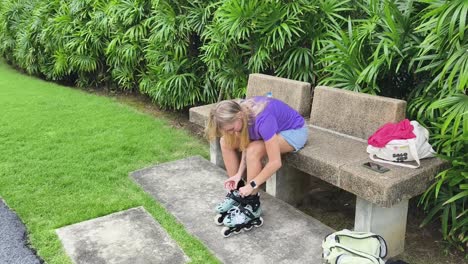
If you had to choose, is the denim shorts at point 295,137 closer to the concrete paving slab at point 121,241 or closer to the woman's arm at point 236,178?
the woman's arm at point 236,178

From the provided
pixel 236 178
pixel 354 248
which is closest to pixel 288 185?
pixel 236 178

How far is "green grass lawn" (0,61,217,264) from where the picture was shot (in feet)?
10.2

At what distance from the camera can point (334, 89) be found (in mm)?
3338

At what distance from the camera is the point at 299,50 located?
392cm

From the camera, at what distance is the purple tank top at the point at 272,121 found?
2.85 m

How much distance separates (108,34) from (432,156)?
217 inches

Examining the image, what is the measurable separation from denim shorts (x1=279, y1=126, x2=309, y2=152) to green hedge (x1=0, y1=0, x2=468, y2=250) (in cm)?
56

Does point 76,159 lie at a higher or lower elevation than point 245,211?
lower

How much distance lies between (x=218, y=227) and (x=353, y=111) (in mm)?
1230

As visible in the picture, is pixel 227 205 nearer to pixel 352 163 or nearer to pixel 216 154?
pixel 352 163

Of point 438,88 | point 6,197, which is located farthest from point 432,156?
point 6,197

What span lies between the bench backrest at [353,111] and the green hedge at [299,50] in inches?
5.5

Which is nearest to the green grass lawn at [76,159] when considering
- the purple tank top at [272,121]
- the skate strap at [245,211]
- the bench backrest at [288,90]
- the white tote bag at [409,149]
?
the skate strap at [245,211]

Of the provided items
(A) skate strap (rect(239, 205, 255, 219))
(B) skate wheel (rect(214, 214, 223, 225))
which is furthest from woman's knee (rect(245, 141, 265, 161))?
(B) skate wheel (rect(214, 214, 223, 225))
